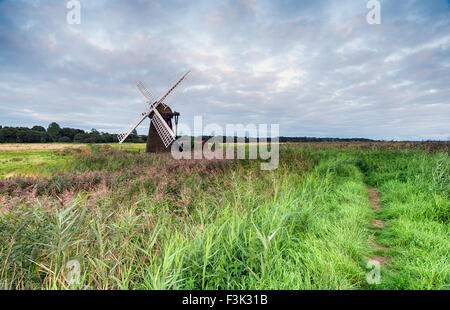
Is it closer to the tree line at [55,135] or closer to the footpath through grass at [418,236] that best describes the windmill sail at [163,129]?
the tree line at [55,135]

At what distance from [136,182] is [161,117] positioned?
16.4 meters

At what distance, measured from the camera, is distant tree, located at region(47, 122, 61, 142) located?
1221 inches

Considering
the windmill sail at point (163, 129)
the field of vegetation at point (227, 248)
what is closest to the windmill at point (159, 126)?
the windmill sail at point (163, 129)

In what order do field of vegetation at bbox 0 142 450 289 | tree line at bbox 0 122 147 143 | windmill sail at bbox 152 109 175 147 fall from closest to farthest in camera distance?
field of vegetation at bbox 0 142 450 289 → windmill sail at bbox 152 109 175 147 → tree line at bbox 0 122 147 143

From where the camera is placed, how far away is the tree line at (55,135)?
87.3ft

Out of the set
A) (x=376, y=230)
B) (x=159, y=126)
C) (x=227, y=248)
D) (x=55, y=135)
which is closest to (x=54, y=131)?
(x=55, y=135)

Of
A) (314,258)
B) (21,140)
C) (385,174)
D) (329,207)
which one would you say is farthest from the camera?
(21,140)

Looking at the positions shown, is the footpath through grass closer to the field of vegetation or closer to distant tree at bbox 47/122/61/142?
the field of vegetation

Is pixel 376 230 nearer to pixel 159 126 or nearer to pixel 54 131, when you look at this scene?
pixel 159 126

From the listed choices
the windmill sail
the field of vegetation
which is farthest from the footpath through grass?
the windmill sail

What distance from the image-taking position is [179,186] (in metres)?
6.87
